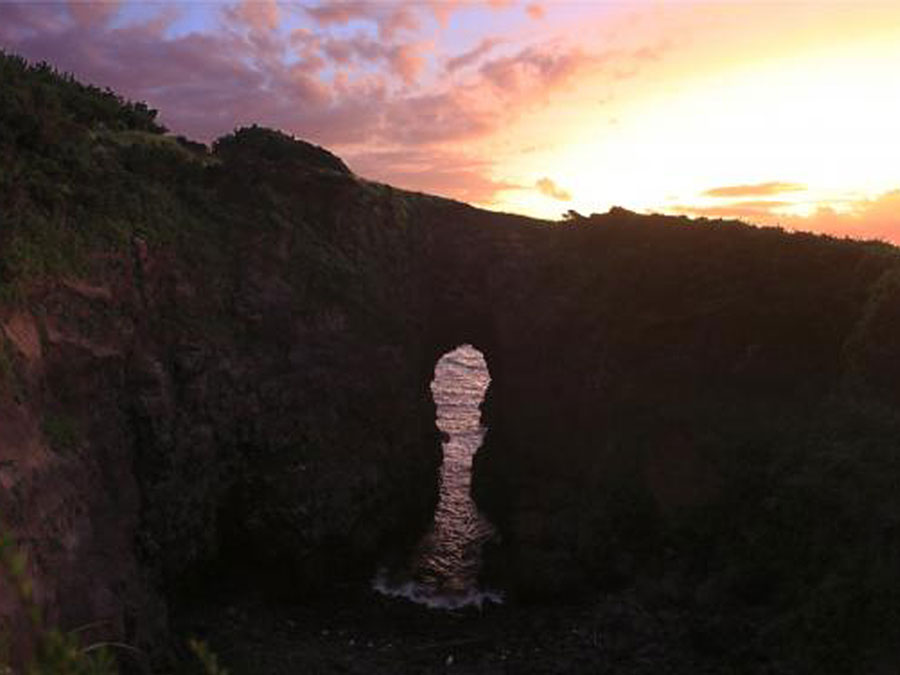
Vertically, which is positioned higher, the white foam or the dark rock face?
the dark rock face

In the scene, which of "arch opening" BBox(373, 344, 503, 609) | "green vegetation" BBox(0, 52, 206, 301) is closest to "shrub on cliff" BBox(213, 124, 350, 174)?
"green vegetation" BBox(0, 52, 206, 301)

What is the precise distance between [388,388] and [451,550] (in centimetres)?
926

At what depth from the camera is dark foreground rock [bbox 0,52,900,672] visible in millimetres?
22391

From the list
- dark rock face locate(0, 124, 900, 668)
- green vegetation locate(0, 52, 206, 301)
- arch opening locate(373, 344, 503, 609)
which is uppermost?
green vegetation locate(0, 52, 206, 301)

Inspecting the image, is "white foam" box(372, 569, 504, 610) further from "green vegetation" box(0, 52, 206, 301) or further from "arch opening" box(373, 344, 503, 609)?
"green vegetation" box(0, 52, 206, 301)

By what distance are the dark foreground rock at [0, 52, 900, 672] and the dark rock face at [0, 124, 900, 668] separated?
0.42ft

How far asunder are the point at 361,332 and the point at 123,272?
13390 mm

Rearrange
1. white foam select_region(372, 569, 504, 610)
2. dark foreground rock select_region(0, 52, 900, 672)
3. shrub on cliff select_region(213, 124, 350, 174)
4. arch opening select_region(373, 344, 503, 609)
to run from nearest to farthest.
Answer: dark foreground rock select_region(0, 52, 900, 672), white foam select_region(372, 569, 504, 610), arch opening select_region(373, 344, 503, 609), shrub on cliff select_region(213, 124, 350, 174)

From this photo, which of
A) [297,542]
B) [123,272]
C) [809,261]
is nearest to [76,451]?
[123,272]

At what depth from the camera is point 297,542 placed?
31.0 m

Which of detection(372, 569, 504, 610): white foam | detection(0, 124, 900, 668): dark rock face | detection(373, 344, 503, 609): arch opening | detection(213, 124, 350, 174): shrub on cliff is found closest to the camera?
detection(0, 124, 900, 668): dark rock face

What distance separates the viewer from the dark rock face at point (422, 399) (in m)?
22.9

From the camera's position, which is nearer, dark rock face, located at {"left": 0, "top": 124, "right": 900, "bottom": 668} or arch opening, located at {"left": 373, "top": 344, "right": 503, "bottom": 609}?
dark rock face, located at {"left": 0, "top": 124, "right": 900, "bottom": 668}

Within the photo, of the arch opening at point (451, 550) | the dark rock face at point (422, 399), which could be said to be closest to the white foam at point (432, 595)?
the arch opening at point (451, 550)
